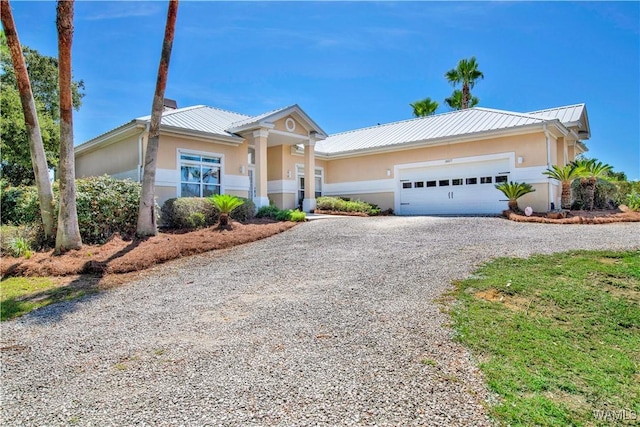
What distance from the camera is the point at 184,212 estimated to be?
12.9 m

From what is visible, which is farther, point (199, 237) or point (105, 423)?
point (199, 237)

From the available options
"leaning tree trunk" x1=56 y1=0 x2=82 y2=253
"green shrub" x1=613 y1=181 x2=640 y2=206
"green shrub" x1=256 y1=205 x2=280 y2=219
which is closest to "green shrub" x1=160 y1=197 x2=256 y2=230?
"green shrub" x1=256 y1=205 x2=280 y2=219

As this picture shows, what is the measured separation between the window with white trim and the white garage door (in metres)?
8.84

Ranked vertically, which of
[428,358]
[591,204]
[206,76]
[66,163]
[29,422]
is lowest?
[29,422]

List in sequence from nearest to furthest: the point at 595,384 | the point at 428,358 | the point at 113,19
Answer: the point at 595,384
the point at 428,358
the point at 113,19

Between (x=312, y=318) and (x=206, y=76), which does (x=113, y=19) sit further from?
(x=312, y=318)

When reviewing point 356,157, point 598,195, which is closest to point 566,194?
point 598,195

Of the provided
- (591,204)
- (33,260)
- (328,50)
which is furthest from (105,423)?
(591,204)

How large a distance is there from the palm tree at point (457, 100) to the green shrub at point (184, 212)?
77.6 ft

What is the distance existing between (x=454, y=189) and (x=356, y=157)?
5.39 metres

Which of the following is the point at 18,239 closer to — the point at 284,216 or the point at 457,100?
the point at 284,216

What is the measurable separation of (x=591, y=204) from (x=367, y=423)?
1632 cm

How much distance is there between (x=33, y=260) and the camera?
353 inches

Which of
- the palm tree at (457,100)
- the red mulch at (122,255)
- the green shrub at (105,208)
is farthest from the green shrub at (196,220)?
the palm tree at (457,100)
